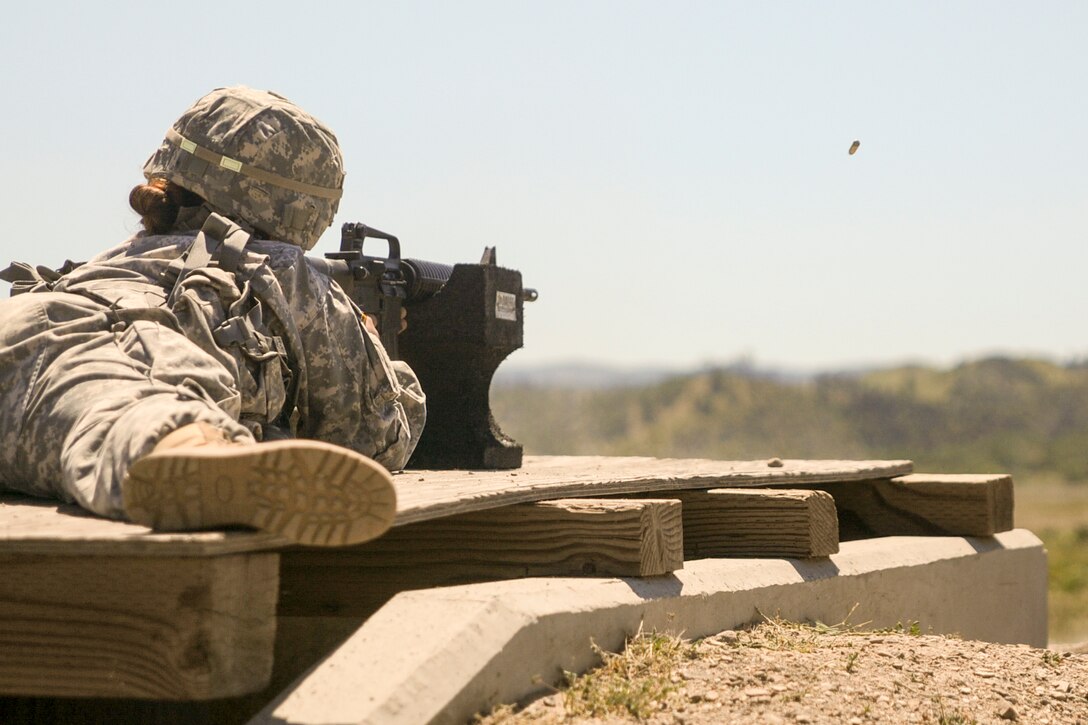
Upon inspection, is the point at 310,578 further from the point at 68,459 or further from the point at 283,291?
the point at 283,291

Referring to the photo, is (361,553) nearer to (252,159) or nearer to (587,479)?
(587,479)

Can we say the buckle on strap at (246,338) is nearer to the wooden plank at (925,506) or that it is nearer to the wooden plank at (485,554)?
the wooden plank at (485,554)

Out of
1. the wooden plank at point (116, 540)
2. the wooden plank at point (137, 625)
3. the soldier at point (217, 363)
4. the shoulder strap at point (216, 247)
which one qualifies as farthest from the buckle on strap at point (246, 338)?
the wooden plank at point (137, 625)

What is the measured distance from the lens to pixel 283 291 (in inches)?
180

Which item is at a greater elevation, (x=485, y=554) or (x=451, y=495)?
(x=451, y=495)

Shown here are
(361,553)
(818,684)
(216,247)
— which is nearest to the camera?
(818,684)

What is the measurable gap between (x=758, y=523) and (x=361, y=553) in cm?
149

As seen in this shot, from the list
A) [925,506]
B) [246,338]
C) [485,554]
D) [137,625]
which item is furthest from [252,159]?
[925,506]

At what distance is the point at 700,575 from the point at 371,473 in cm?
164

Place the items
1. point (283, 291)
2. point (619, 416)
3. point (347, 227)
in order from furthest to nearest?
point (619, 416) < point (347, 227) < point (283, 291)

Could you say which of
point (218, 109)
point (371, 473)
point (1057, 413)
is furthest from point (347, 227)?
point (1057, 413)

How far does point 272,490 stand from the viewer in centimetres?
283

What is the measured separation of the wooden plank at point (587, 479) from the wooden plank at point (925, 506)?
0.11m

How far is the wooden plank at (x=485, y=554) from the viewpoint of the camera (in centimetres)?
382
